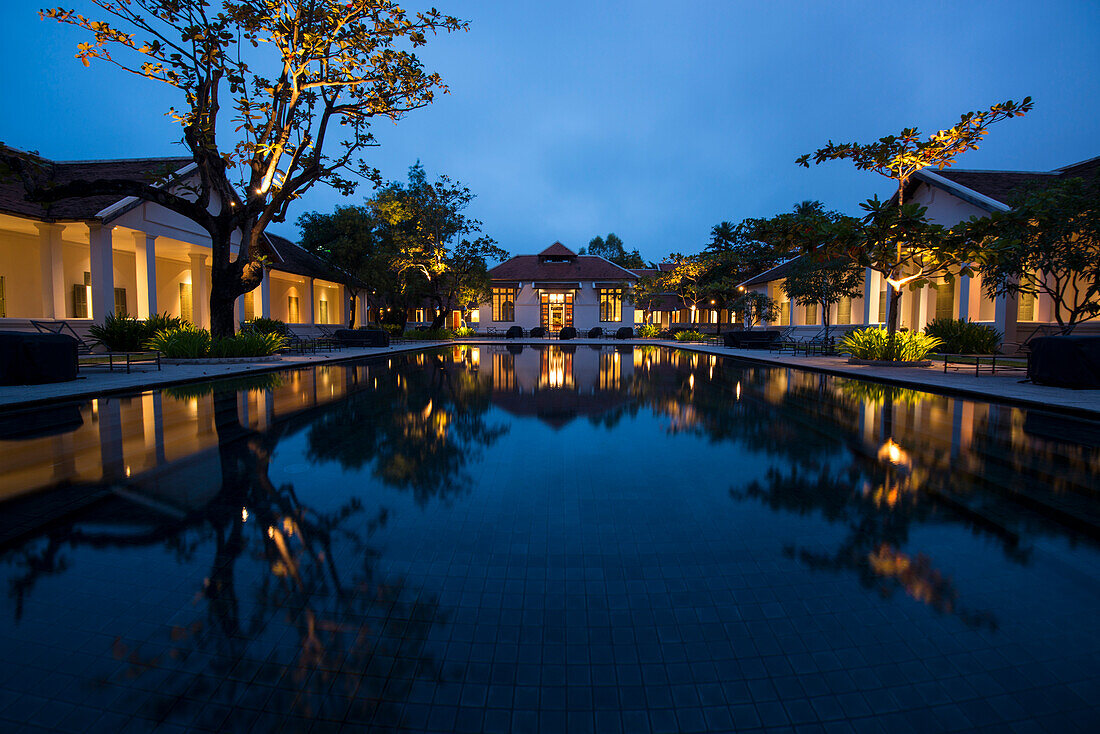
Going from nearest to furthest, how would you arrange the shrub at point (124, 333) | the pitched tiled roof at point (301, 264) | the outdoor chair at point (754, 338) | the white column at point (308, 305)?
1. the shrub at point (124, 333)
2. the pitched tiled roof at point (301, 264)
3. the outdoor chair at point (754, 338)
4. the white column at point (308, 305)

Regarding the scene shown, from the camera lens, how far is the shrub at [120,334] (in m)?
14.7

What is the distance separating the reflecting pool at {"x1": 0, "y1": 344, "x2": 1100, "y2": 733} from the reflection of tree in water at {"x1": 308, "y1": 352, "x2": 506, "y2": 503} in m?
0.07

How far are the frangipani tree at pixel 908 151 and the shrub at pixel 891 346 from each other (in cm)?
53

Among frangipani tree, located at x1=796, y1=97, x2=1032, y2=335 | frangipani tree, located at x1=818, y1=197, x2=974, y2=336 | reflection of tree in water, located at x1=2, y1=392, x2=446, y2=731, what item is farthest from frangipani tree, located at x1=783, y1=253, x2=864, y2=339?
reflection of tree in water, located at x1=2, y1=392, x2=446, y2=731

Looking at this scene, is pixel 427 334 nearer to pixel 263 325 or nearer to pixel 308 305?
pixel 308 305

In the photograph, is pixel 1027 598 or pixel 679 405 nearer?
pixel 1027 598

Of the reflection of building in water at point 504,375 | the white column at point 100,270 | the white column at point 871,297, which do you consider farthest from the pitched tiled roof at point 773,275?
the white column at point 100,270

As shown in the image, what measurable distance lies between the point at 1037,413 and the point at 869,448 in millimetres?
4446

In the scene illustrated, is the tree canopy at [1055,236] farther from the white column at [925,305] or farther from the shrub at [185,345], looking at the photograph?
the shrub at [185,345]

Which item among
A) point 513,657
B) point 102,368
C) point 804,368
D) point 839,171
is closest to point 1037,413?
point 804,368

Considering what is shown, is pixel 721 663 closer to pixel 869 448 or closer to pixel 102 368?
pixel 869 448

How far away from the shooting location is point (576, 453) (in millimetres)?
5090

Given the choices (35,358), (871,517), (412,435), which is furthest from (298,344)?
(871,517)

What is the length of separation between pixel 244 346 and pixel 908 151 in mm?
19924
